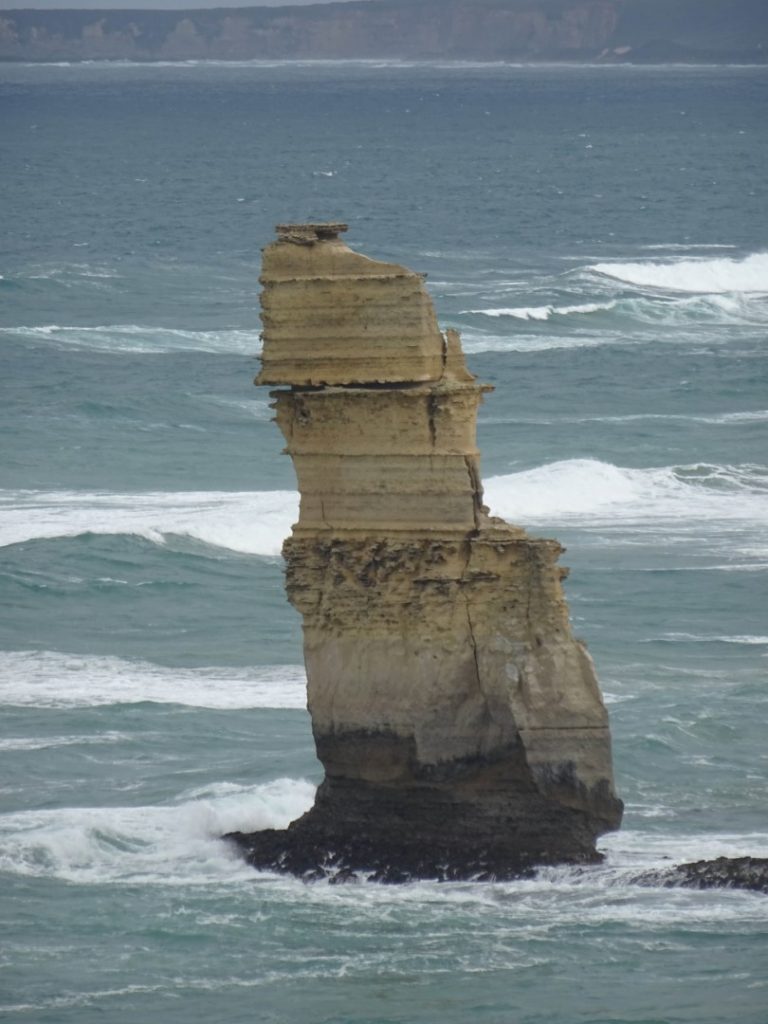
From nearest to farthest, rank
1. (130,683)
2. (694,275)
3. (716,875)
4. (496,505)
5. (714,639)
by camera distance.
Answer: (716,875)
(130,683)
(714,639)
(496,505)
(694,275)

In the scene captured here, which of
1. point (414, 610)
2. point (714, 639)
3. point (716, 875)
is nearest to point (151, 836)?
point (414, 610)

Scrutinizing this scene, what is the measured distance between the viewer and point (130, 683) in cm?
2753

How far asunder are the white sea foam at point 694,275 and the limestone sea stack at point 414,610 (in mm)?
52199

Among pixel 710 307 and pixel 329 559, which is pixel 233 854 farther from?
pixel 710 307

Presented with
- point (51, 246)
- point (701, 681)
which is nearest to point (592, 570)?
point (701, 681)

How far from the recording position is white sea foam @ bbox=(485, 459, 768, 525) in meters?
39.3

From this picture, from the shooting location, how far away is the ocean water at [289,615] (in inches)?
713

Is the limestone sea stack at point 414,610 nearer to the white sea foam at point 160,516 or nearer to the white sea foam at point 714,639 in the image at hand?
the white sea foam at point 714,639

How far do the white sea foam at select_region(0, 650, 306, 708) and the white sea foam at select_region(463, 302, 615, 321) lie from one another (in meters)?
34.6

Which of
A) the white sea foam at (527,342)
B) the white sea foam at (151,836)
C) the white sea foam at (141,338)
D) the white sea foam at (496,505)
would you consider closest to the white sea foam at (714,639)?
the white sea foam at (496,505)

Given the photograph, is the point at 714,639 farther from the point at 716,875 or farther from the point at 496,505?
the point at 496,505

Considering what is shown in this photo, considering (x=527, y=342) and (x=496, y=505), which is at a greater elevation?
(x=527, y=342)

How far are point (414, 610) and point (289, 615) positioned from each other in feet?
39.4

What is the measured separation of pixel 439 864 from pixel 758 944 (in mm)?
2576
